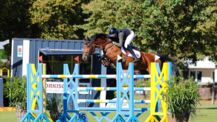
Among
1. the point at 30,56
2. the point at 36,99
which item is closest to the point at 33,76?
the point at 36,99

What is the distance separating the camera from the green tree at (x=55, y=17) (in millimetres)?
48281

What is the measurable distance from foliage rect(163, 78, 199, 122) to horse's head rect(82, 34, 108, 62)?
416 cm

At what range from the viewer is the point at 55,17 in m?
49.2

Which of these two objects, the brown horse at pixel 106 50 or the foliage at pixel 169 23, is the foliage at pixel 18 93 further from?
the foliage at pixel 169 23

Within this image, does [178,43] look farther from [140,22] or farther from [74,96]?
[74,96]

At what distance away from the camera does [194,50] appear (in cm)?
3444

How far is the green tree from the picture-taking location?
48.3m

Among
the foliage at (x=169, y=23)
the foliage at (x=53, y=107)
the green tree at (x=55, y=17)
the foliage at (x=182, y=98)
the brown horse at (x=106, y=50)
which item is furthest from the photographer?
the green tree at (x=55, y=17)

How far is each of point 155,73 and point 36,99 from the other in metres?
2.70

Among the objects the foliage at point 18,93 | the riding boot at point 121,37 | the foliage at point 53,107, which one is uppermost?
the riding boot at point 121,37

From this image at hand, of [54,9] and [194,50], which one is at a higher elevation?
[54,9]

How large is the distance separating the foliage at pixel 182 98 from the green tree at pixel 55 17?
111 feet

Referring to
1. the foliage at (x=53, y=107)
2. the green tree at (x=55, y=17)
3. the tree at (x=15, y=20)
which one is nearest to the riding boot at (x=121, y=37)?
the foliage at (x=53, y=107)

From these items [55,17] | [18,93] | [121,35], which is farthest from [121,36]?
[55,17]
